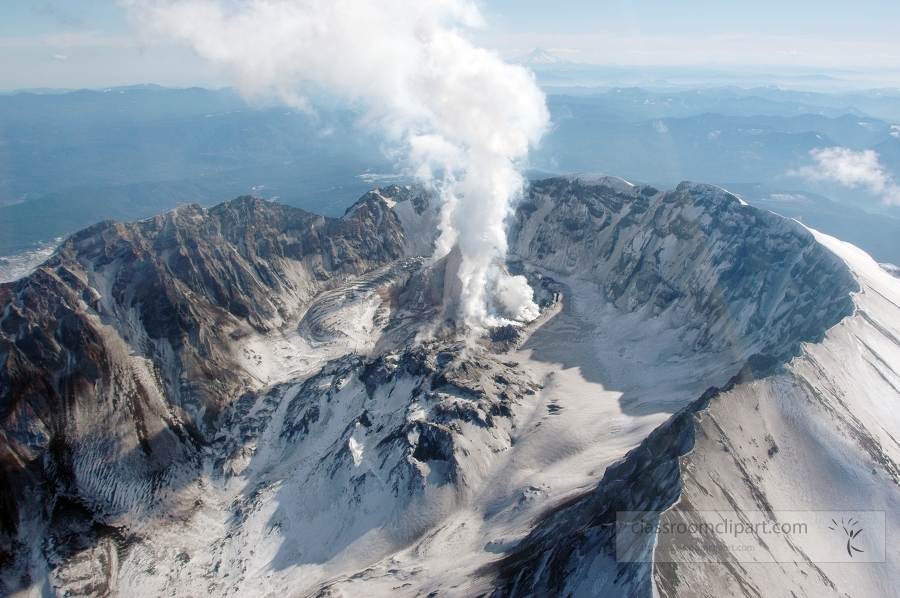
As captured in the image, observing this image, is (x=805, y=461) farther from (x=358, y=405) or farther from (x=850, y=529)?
(x=358, y=405)

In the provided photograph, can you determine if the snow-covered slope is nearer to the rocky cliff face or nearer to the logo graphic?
the logo graphic

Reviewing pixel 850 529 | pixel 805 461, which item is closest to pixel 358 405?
pixel 805 461

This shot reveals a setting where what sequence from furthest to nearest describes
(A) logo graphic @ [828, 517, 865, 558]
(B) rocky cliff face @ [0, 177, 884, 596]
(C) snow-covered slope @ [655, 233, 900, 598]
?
(B) rocky cliff face @ [0, 177, 884, 596] → (A) logo graphic @ [828, 517, 865, 558] → (C) snow-covered slope @ [655, 233, 900, 598]

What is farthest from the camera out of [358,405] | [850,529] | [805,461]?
[358,405]

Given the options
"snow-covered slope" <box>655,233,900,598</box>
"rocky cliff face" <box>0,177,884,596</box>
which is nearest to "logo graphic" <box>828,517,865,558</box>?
"snow-covered slope" <box>655,233,900,598</box>

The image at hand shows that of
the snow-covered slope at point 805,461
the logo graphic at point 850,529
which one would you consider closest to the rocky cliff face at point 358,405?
the snow-covered slope at point 805,461

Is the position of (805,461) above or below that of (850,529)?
above
